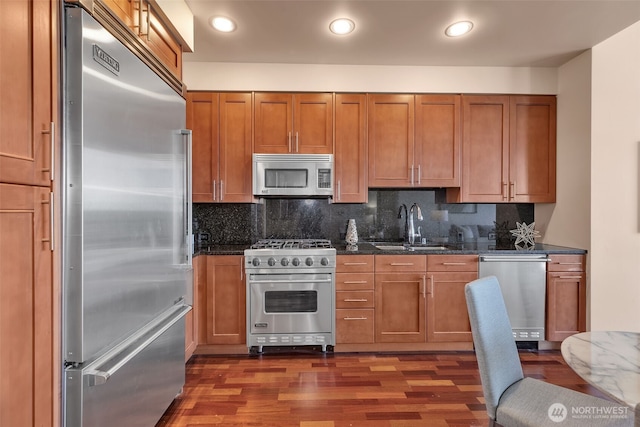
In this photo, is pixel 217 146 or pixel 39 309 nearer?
pixel 39 309

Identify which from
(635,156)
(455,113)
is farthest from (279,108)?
(635,156)

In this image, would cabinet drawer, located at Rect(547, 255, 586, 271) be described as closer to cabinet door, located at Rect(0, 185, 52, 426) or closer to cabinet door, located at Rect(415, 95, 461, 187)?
cabinet door, located at Rect(415, 95, 461, 187)

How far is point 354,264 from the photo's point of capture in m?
3.03

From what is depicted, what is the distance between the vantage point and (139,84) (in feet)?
5.38

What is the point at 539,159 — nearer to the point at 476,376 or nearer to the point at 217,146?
the point at 476,376

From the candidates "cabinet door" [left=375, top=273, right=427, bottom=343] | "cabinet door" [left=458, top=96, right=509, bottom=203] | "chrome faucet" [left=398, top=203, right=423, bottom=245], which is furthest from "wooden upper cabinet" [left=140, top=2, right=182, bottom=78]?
"cabinet door" [left=458, top=96, right=509, bottom=203]

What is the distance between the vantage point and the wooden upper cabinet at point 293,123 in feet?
10.5

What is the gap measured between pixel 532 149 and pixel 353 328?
2.32 metres

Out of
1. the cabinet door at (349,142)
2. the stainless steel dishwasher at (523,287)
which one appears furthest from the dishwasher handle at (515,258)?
the cabinet door at (349,142)

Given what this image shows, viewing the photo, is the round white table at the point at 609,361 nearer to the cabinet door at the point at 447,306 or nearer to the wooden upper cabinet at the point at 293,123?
the cabinet door at the point at 447,306

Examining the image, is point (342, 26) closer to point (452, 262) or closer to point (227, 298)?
point (452, 262)

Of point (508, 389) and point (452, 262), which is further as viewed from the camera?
point (452, 262)

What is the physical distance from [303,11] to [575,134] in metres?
2.49

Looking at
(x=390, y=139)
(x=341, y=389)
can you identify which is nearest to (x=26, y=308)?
(x=341, y=389)
